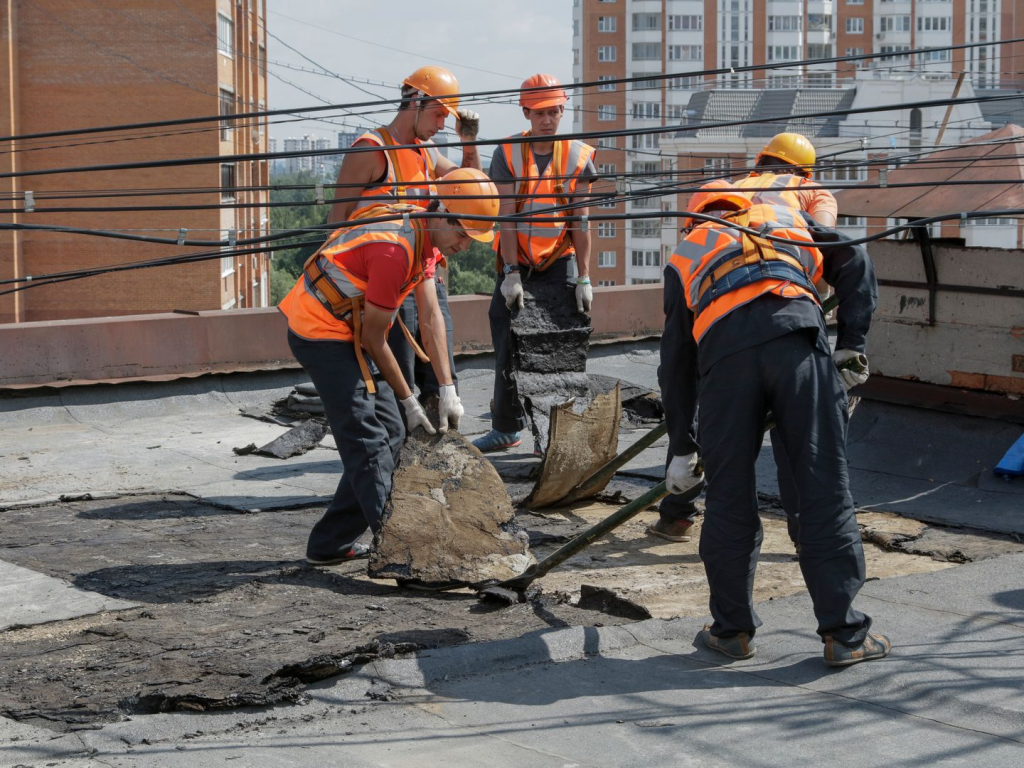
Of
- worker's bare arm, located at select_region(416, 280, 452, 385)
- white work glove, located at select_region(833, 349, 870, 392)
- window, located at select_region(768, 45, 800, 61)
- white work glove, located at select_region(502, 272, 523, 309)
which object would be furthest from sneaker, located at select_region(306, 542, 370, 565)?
window, located at select_region(768, 45, 800, 61)

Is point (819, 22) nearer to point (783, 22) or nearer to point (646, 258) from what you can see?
point (783, 22)

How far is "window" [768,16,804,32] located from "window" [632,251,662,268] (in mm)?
17295

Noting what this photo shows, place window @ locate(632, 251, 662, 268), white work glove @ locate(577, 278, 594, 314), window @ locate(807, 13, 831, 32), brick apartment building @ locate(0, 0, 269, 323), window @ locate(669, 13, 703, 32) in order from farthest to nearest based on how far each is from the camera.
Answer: window @ locate(632, 251, 662, 268) < window @ locate(669, 13, 703, 32) < window @ locate(807, 13, 831, 32) < brick apartment building @ locate(0, 0, 269, 323) < white work glove @ locate(577, 278, 594, 314)

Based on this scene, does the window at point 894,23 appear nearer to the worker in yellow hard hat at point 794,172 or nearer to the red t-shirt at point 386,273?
the worker in yellow hard hat at point 794,172

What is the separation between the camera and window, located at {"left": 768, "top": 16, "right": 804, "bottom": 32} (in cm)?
8544

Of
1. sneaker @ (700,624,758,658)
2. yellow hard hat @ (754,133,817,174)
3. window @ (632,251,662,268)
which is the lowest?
sneaker @ (700,624,758,658)

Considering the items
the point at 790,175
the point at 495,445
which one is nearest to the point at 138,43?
the point at 495,445

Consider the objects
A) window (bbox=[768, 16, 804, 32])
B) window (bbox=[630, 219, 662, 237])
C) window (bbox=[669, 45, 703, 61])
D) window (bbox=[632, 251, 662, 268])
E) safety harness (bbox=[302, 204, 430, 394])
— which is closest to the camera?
safety harness (bbox=[302, 204, 430, 394])

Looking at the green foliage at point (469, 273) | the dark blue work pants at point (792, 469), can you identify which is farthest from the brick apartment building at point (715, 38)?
the dark blue work pants at point (792, 469)

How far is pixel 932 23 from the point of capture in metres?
90.6

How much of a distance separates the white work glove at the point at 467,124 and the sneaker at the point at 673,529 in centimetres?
303

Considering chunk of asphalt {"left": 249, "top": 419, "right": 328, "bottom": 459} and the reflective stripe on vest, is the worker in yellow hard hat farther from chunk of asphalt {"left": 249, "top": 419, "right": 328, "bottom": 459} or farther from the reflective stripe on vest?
chunk of asphalt {"left": 249, "top": 419, "right": 328, "bottom": 459}

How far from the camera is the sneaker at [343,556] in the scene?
19.0 ft

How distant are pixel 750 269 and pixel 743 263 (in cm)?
3
